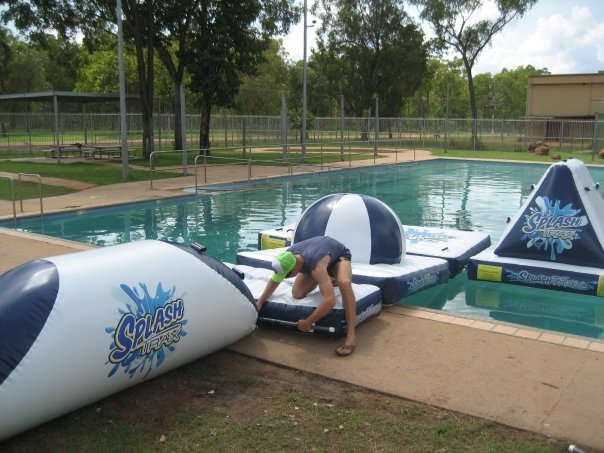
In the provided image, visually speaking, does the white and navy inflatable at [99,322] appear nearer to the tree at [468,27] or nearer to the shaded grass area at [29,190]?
the shaded grass area at [29,190]

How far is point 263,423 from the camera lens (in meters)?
4.15

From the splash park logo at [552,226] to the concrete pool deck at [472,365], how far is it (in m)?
2.84

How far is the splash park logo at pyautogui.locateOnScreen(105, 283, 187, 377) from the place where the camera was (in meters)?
4.27

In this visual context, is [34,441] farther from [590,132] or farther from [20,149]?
[590,132]

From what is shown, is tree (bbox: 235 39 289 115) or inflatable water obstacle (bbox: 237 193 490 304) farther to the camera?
tree (bbox: 235 39 289 115)

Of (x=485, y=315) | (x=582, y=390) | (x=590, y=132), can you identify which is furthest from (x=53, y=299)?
(x=590, y=132)

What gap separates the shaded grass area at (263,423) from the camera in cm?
386

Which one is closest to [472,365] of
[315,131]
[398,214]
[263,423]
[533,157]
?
[263,423]

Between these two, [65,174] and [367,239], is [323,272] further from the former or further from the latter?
[65,174]

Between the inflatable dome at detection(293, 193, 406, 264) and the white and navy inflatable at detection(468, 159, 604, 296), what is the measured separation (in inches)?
61.2

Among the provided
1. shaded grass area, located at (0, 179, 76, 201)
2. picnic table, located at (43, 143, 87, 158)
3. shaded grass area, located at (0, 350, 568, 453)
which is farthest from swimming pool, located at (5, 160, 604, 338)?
picnic table, located at (43, 143, 87, 158)

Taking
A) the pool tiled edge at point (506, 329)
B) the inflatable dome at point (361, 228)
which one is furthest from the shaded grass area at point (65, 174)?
the pool tiled edge at point (506, 329)

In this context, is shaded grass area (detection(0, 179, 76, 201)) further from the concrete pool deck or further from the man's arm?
the concrete pool deck

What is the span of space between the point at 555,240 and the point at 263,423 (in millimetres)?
5987
